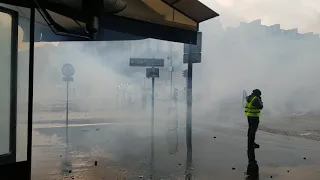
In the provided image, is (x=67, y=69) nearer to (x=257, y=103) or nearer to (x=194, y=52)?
(x=194, y=52)

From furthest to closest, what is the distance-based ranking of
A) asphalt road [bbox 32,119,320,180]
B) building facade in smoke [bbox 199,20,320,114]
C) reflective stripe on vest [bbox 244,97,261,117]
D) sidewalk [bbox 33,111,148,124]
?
building facade in smoke [bbox 199,20,320,114], sidewalk [bbox 33,111,148,124], reflective stripe on vest [bbox 244,97,261,117], asphalt road [bbox 32,119,320,180]

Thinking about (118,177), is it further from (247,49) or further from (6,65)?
(247,49)

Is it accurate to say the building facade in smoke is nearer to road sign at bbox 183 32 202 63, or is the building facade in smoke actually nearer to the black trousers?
road sign at bbox 183 32 202 63

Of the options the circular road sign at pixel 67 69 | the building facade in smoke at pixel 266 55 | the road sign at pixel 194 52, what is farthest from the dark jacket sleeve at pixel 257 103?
the building facade in smoke at pixel 266 55

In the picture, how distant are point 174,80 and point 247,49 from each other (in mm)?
10825

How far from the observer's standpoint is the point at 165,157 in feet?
24.1

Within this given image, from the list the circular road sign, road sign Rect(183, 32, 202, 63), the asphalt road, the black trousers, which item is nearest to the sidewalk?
the circular road sign

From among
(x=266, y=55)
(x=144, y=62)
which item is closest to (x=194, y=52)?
(x=144, y=62)

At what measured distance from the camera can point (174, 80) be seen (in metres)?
28.3

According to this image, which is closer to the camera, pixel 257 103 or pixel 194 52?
pixel 257 103

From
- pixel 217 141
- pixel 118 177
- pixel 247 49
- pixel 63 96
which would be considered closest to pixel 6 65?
pixel 118 177

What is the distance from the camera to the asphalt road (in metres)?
5.92

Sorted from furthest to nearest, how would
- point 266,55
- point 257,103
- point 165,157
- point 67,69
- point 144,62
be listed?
point 266,55, point 67,69, point 144,62, point 257,103, point 165,157

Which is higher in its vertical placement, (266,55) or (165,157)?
(266,55)
